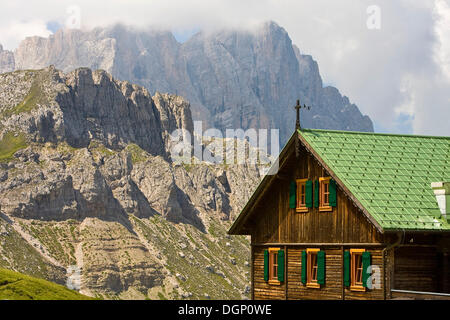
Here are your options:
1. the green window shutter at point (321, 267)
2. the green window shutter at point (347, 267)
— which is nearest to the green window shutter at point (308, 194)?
the green window shutter at point (321, 267)

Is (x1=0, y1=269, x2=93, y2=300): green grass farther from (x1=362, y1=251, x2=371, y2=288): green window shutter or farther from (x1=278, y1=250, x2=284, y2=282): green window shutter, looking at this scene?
(x1=362, y1=251, x2=371, y2=288): green window shutter

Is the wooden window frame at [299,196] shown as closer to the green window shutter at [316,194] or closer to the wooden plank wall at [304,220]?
the wooden plank wall at [304,220]

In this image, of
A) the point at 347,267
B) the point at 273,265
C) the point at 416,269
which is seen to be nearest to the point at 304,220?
the point at 273,265

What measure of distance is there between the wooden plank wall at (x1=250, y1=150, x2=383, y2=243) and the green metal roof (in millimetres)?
1063

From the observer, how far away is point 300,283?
3659cm

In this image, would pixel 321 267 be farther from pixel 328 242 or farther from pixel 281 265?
pixel 281 265

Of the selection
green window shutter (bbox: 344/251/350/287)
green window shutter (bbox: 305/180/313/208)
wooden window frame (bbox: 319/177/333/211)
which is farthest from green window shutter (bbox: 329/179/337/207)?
green window shutter (bbox: 344/251/350/287)

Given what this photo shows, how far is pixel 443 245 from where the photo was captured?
108 feet

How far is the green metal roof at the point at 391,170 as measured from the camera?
3172 centimetres

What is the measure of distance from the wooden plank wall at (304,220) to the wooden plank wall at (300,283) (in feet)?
1.90

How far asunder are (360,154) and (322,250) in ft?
16.1
